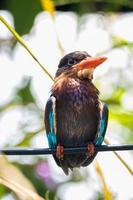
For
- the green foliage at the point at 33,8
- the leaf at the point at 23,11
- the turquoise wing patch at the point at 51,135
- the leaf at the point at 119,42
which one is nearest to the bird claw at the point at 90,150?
the turquoise wing patch at the point at 51,135

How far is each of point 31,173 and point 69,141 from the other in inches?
72.1

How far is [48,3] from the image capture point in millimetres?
3508

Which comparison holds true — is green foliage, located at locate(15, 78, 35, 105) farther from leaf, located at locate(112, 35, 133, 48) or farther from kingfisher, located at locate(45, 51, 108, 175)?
kingfisher, located at locate(45, 51, 108, 175)

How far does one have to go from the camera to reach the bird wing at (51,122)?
121 inches

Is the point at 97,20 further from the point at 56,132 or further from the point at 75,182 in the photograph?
the point at 56,132

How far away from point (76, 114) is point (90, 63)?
0.66 ft

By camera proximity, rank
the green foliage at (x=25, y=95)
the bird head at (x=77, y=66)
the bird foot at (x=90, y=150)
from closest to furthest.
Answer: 1. the bird foot at (x=90, y=150)
2. the bird head at (x=77, y=66)
3. the green foliage at (x=25, y=95)

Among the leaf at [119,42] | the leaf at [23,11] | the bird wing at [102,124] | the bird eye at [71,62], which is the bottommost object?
the leaf at [119,42]

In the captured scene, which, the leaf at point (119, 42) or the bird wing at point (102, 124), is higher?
the bird wing at point (102, 124)

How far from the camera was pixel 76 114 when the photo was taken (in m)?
3.17

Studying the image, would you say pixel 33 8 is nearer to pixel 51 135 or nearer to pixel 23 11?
pixel 23 11

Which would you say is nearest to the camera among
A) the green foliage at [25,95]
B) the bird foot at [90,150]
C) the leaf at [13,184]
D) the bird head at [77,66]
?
the leaf at [13,184]

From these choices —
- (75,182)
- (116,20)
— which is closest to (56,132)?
(75,182)

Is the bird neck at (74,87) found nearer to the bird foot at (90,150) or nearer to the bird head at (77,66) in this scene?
the bird head at (77,66)
